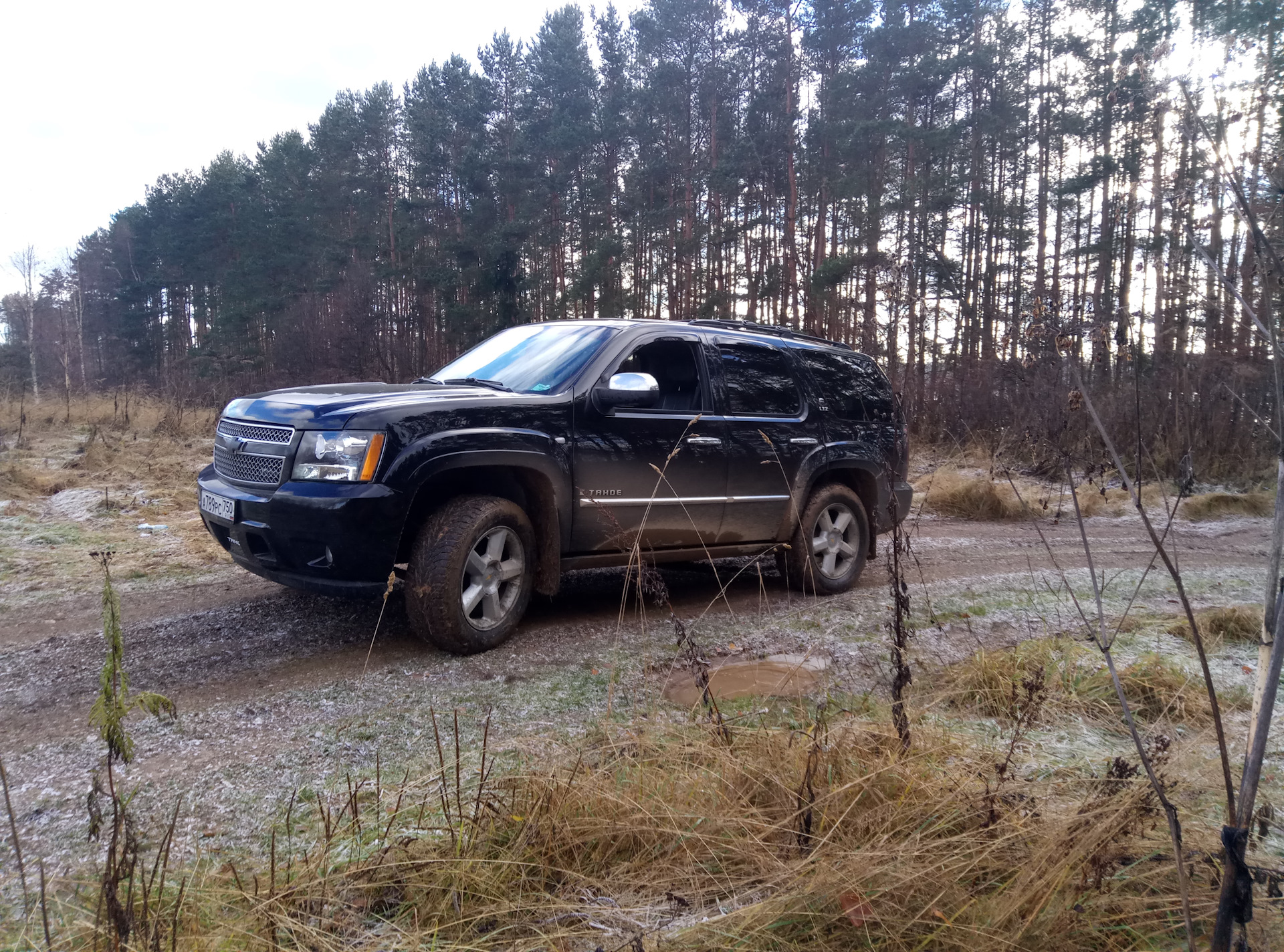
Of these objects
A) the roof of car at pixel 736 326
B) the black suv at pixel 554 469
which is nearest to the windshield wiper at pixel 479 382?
the black suv at pixel 554 469

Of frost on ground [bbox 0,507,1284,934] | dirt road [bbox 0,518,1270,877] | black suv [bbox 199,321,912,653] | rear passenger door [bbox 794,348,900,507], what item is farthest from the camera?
rear passenger door [bbox 794,348,900,507]

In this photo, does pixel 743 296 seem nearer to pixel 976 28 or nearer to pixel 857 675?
pixel 976 28

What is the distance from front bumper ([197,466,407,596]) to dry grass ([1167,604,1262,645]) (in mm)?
4137

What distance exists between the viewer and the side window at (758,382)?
215 inches

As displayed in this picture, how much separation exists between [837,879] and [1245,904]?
2.56 ft

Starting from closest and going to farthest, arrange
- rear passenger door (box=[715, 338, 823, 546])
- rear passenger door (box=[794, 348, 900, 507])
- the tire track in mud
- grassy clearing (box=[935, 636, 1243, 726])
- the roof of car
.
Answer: grassy clearing (box=[935, 636, 1243, 726]), the tire track in mud, the roof of car, rear passenger door (box=[715, 338, 823, 546]), rear passenger door (box=[794, 348, 900, 507])

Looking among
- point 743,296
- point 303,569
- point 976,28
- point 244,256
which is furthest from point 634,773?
point 244,256

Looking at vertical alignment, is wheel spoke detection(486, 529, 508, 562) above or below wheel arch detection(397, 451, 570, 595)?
below

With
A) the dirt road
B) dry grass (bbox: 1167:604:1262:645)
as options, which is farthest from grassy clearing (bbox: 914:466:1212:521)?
dry grass (bbox: 1167:604:1262:645)

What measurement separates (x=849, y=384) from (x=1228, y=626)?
2781 millimetres

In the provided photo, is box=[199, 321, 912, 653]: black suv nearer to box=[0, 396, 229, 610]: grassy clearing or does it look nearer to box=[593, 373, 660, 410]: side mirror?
box=[593, 373, 660, 410]: side mirror

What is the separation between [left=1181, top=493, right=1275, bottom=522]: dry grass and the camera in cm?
1009

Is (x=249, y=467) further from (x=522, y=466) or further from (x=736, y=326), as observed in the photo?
(x=736, y=326)

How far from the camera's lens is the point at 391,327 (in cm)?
3095
